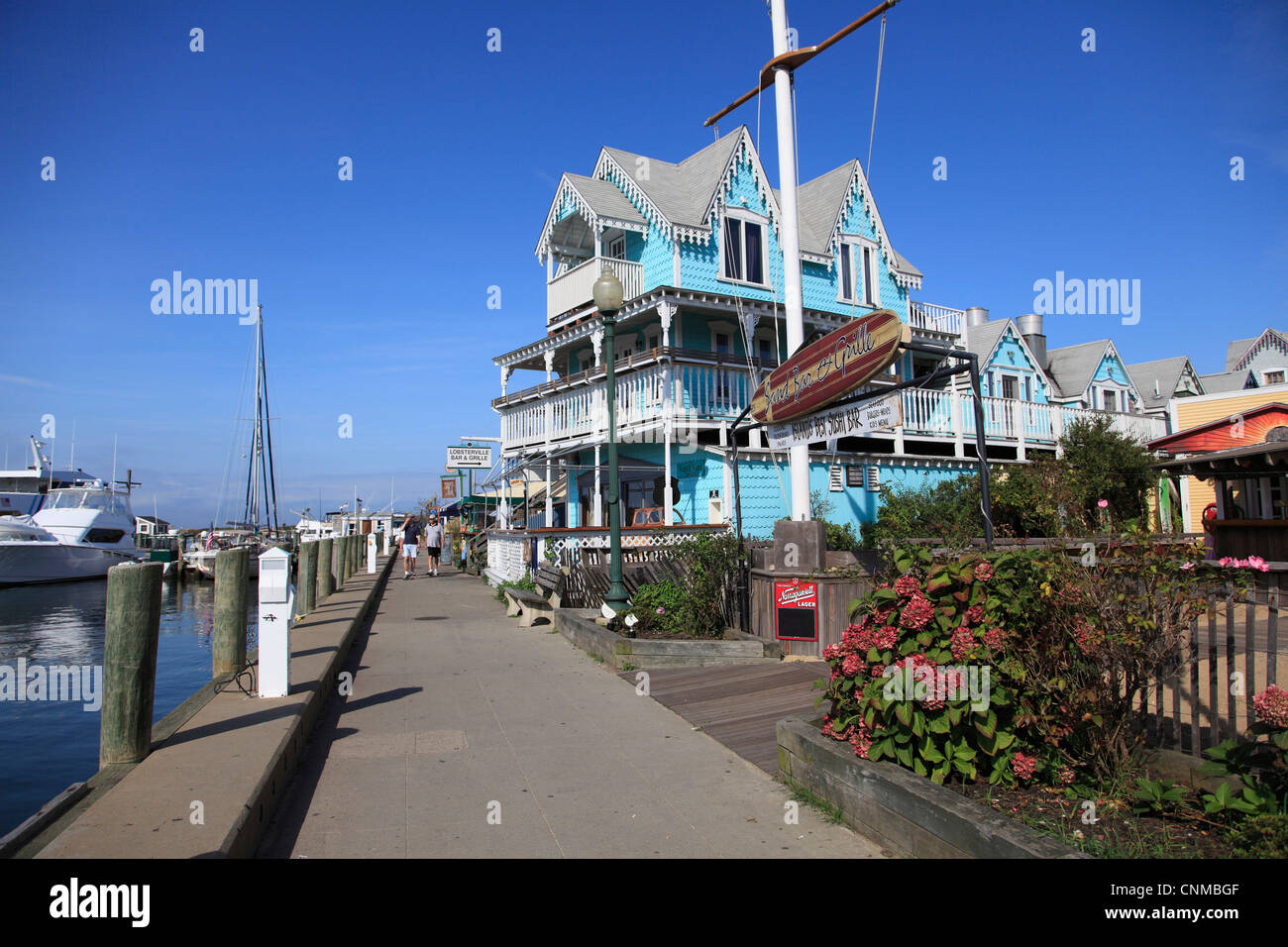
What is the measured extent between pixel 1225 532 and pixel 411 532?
2365cm

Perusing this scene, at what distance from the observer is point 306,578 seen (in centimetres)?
1351

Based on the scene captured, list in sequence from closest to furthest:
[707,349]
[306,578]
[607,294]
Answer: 1. [607,294]
2. [306,578]
3. [707,349]

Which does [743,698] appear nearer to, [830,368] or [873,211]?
[830,368]

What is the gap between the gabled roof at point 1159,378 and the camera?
36875mm

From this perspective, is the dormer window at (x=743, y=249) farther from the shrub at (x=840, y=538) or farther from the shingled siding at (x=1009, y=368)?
the shingled siding at (x=1009, y=368)

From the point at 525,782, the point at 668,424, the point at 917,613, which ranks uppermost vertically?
the point at 668,424

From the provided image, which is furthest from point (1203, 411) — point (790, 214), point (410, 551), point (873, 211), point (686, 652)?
point (410, 551)

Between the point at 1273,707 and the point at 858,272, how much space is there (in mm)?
21711

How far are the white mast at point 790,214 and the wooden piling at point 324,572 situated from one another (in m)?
9.31

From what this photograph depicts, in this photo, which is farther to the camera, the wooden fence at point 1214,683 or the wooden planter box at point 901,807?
the wooden fence at point 1214,683

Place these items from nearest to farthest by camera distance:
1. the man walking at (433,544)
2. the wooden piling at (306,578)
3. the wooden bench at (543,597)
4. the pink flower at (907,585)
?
the pink flower at (907,585)
the wooden piling at (306,578)
the wooden bench at (543,597)
the man walking at (433,544)

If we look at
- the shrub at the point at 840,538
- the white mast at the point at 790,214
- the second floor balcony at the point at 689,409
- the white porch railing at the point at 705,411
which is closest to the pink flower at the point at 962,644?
the white mast at the point at 790,214
